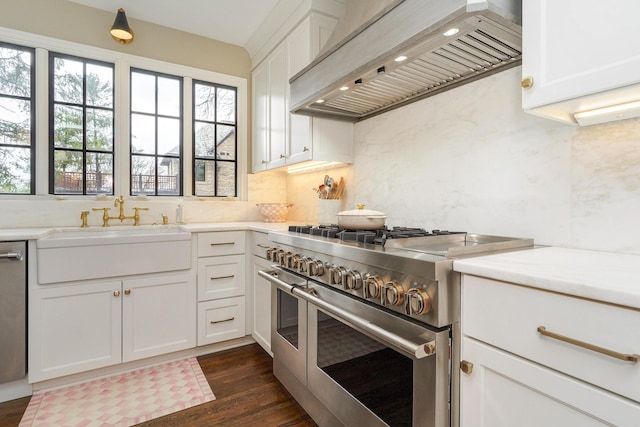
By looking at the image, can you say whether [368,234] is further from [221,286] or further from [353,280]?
[221,286]

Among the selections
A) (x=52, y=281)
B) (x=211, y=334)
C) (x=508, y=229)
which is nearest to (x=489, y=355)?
(x=508, y=229)

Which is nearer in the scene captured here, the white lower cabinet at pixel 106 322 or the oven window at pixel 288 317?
the oven window at pixel 288 317

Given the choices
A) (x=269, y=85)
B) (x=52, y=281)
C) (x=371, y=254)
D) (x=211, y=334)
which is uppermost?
(x=269, y=85)

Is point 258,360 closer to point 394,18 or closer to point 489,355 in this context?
point 489,355

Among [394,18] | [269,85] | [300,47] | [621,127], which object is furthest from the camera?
[269,85]

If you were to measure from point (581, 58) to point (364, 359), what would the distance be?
1244mm

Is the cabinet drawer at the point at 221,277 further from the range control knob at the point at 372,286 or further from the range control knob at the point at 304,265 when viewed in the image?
the range control knob at the point at 372,286

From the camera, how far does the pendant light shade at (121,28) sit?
8.26ft

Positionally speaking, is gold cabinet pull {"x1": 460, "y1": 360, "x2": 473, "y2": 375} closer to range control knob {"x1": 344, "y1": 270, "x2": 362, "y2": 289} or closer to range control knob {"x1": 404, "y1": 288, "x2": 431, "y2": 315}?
range control knob {"x1": 404, "y1": 288, "x2": 431, "y2": 315}

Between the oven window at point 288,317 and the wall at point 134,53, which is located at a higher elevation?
the wall at point 134,53

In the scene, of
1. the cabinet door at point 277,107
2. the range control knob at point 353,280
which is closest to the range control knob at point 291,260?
the range control knob at point 353,280

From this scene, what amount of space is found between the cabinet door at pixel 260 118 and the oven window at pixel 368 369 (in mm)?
1867

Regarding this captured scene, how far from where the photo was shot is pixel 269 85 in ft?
9.50

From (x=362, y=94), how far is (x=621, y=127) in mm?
1167
